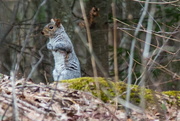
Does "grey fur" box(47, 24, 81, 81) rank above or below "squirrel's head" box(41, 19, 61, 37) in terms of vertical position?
below

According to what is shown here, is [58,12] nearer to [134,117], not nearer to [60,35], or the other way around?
[60,35]

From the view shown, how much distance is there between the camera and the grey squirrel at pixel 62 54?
22.9ft

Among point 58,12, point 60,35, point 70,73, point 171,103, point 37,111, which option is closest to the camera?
point 37,111

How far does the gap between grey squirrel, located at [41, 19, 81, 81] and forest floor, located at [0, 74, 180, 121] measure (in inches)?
85.1

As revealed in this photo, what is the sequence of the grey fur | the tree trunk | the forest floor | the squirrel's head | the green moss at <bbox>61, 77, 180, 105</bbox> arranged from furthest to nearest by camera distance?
1. the tree trunk
2. the squirrel's head
3. the grey fur
4. the green moss at <bbox>61, 77, 180, 105</bbox>
5. the forest floor

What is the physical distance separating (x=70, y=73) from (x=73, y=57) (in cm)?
34

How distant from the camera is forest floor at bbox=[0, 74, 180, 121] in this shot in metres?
3.95

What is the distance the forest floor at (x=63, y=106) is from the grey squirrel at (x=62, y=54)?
2.16 meters

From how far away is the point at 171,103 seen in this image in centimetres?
479

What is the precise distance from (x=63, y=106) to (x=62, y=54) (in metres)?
3.01

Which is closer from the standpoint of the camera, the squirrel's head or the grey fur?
the grey fur

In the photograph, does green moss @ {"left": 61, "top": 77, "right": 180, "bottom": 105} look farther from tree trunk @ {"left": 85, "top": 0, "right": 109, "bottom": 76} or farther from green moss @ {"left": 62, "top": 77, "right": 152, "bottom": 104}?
tree trunk @ {"left": 85, "top": 0, "right": 109, "bottom": 76}

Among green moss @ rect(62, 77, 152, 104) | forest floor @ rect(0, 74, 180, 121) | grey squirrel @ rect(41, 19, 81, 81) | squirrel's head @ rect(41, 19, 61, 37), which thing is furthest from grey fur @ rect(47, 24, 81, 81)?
forest floor @ rect(0, 74, 180, 121)

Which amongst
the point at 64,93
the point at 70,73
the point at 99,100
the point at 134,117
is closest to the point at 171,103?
the point at 134,117
